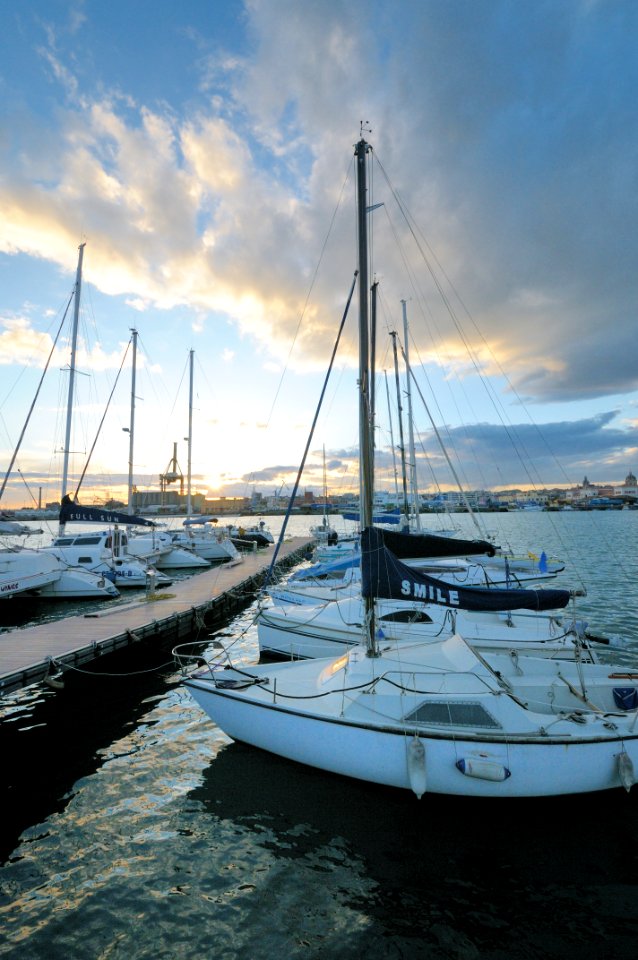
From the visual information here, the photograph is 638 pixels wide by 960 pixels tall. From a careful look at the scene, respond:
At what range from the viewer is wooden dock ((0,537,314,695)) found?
12039 millimetres

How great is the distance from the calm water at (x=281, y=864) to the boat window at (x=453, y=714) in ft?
4.52

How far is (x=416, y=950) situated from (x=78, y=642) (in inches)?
487

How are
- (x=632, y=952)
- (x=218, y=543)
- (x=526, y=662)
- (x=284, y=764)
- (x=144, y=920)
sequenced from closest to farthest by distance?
1. (x=632, y=952)
2. (x=144, y=920)
3. (x=284, y=764)
4. (x=526, y=662)
5. (x=218, y=543)

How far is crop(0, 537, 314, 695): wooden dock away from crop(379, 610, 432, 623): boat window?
327 inches

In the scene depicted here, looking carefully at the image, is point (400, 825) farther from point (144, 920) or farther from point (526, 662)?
point (526, 662)

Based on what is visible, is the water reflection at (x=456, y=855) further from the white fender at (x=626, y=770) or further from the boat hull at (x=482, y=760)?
the white fender at (x=626, y=770)

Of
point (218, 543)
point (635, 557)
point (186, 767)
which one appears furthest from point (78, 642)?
point (635, 557)

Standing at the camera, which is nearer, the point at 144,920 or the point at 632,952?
the point at 632,952

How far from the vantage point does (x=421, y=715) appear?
7.80 m

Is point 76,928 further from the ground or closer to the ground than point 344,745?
closer to the ground

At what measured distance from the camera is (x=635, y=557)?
131ft

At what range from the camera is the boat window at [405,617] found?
46.0 ft

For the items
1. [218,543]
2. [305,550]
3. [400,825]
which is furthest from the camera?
[305,550]

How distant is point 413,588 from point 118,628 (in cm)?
1183
